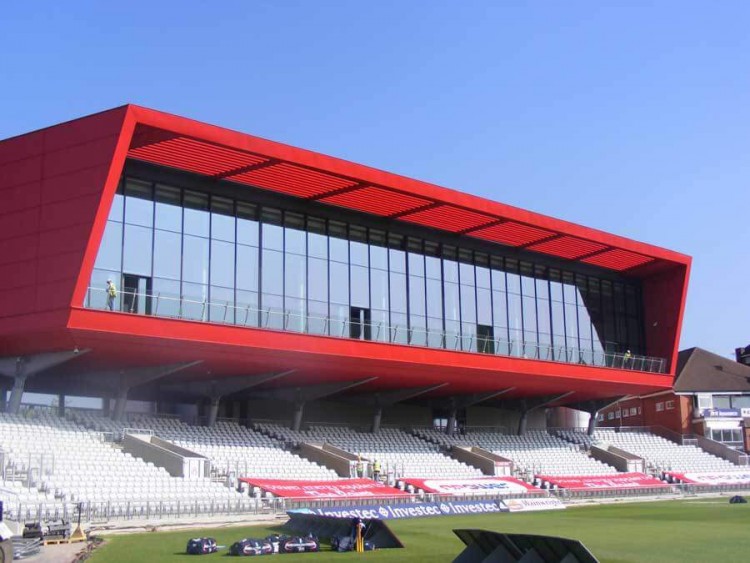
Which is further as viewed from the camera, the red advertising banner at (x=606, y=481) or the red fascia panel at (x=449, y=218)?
the red fascia panel at (x=449, y=218)

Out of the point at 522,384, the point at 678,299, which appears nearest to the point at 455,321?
the point at 522,384

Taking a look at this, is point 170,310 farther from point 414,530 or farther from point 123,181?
point 414,530

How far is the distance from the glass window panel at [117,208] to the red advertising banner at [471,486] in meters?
17.8

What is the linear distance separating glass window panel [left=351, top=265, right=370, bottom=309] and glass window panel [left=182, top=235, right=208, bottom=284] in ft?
28.5

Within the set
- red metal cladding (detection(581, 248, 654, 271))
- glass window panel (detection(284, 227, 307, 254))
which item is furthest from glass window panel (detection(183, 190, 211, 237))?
red metal cladding (detection(581, 248, 654, 271))

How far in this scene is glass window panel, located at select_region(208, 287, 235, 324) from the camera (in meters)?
41.1

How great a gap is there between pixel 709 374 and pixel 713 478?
18415mm

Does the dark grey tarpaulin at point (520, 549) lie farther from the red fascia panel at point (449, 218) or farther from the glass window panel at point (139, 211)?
the red fascia panel at point (449, 218)

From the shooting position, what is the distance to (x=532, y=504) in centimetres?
4012

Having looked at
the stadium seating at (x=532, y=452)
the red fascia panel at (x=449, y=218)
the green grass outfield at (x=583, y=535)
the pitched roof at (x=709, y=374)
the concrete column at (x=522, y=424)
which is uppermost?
the red fascia panel at (x=449, y=218)

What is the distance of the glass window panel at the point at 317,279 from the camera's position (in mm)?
46562

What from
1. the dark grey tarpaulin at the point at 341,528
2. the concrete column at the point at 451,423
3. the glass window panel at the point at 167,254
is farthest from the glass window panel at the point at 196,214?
the concrete column at the point at 451,423

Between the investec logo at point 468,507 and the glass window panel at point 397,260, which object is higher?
the glass window panel at point 397,260

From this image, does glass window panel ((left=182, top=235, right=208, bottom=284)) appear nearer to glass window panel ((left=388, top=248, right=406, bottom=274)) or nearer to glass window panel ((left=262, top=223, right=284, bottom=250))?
glass window panel ((left=262, top=223, right=284, bottom=250))
